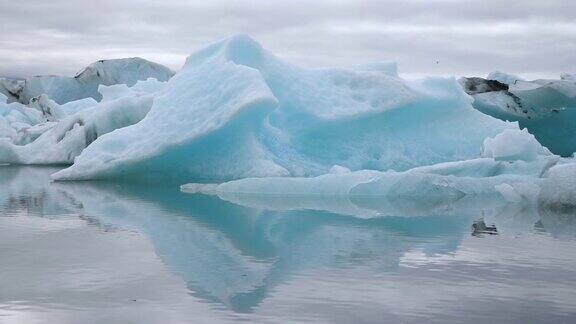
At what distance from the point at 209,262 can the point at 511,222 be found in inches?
147

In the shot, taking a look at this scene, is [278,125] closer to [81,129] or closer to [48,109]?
[81,129]

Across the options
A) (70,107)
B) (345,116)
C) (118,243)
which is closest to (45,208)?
(118,243)

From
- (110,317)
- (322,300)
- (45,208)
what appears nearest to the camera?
(110,317)

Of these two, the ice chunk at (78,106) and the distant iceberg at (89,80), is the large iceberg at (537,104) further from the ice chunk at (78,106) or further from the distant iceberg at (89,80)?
the distant iceberg at (89,80)

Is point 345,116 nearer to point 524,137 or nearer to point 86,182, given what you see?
point 524,137

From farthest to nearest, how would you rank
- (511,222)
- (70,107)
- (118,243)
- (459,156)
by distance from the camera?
(70,107), (459,156), (511,222), (118,243)

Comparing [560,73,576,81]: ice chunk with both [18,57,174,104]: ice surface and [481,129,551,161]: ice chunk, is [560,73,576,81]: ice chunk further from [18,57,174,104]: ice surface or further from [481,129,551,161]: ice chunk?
[18,57,174,104]: ice surface

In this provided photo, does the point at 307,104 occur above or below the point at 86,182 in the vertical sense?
A: above

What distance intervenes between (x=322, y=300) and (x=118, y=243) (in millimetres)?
2378

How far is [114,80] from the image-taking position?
108ft

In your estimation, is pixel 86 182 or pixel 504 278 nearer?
pixel 504 278

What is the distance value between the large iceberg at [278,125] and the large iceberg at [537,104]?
5245 millimetres

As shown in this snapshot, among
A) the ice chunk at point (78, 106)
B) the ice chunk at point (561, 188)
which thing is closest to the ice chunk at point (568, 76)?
the ice chunk at point (561, 188)

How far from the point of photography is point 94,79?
33219 mm
